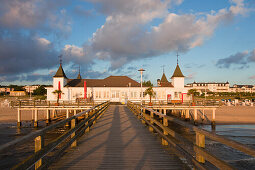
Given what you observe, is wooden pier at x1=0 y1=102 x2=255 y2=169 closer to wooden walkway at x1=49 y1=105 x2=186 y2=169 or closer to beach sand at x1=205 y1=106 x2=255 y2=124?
wooden walkway at x1=49 y1=105 x2=186 y2=169

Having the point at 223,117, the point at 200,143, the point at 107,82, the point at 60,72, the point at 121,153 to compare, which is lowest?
the point at 223,117

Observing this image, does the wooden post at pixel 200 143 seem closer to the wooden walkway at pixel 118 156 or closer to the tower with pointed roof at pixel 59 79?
the wooden walkway at pixel 118 156

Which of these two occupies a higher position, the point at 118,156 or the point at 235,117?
the point at 118,156

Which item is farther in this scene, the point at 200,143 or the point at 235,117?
the point at 235,117

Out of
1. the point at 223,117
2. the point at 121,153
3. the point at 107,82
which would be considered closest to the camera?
the point at 121,153

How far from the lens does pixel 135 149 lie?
5828mm

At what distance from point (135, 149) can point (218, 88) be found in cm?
19559

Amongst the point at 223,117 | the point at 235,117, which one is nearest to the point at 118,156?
the point at 223,117

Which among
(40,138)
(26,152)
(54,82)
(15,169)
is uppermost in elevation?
(54,82)

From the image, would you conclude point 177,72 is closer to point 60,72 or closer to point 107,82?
point 107,82

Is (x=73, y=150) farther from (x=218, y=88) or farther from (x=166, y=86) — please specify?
(x=218, y=88)

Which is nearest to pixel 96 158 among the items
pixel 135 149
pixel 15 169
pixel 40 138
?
pixel 135 149

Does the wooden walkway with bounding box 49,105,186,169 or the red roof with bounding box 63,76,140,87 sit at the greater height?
the red roof with bounding box 63,76,140,87

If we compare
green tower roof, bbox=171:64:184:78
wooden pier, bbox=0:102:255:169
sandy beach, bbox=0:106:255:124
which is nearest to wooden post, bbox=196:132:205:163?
wooden pier, bbox=0:102:255:169
